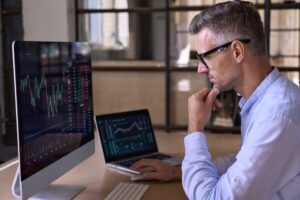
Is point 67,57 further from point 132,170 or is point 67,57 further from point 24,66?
point 132,170

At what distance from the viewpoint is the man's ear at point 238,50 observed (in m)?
1.17

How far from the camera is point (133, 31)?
297cm

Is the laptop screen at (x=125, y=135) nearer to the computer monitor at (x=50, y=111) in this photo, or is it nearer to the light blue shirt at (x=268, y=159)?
the computer monitor at (x=50, y=111)

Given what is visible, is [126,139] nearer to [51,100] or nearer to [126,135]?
[126,135]

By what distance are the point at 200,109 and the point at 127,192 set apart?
0.39m

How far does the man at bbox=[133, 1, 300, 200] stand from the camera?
1.06m

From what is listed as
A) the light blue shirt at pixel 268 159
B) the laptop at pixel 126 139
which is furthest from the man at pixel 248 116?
the laptop at pixel 126 139

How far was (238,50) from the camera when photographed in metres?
1.18

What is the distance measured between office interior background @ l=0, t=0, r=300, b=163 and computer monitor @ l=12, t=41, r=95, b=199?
3.78ft

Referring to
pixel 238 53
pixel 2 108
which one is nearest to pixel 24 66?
pixel 238 53

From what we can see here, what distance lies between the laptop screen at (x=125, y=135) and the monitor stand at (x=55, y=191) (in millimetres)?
367

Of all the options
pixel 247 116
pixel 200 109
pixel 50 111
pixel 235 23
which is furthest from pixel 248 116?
pixel 50 111

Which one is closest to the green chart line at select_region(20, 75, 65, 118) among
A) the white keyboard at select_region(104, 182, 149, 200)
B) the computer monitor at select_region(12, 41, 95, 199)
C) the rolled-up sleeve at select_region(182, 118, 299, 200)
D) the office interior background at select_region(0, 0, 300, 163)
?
the computer monitor at select_region(12, 41, 95, 199)

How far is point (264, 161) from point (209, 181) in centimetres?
18
